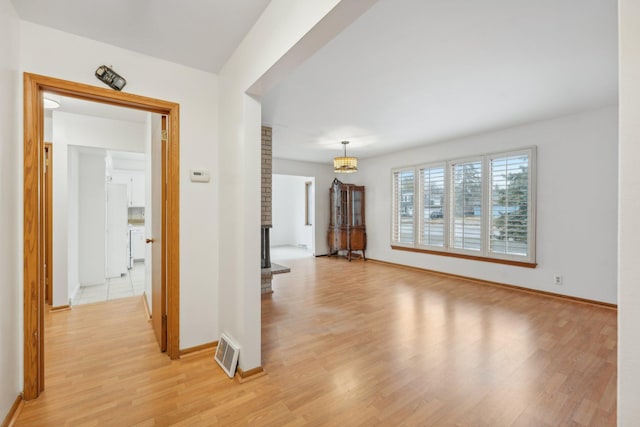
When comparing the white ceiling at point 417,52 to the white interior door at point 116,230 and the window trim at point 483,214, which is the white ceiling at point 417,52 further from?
the white interior door at point 116,230

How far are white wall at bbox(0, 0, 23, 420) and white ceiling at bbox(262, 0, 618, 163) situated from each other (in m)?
1.97

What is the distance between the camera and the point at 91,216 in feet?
14.6

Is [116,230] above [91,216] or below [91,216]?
below

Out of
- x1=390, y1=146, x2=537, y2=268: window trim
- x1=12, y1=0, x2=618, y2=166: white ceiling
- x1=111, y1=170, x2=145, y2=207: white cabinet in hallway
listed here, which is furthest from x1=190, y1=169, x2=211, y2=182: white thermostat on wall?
x1=111, y1=170, x2=145, y2=207: white cabinet in hallway

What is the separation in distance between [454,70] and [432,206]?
3396 millimetres

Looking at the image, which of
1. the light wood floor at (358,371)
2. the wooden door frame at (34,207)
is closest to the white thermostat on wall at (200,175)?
the wooden door frame at (34,207)

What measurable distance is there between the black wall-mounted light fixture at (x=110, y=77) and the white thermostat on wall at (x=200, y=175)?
0.79 meters

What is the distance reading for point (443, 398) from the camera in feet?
6.20

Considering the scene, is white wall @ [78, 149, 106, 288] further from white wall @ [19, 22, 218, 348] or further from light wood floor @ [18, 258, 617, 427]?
white wall @ [19, 22, 218, 348]

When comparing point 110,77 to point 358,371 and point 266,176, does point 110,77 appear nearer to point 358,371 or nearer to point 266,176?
point 266,176

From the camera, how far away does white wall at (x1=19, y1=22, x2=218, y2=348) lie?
220cm
